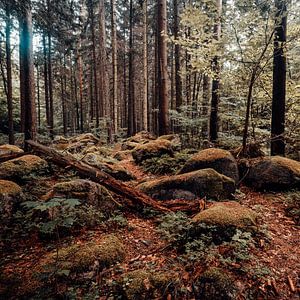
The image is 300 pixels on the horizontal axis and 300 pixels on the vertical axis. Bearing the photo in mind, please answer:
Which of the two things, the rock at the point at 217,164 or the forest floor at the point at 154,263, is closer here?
the forest floor at the point at 154,263

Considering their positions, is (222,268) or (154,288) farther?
(222,268)

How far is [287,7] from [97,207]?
6.55 m

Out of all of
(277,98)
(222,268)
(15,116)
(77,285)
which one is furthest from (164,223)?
(15,116)

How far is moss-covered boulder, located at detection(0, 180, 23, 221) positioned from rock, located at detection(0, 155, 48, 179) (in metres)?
1.32

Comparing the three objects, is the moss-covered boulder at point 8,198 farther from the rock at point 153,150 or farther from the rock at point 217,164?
the rock at point 153,150

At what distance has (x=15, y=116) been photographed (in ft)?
71.7

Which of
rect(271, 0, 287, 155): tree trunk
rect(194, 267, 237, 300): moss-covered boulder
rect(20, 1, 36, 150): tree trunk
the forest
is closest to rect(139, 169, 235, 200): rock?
the forest

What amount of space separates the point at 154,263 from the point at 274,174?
405 centimetres

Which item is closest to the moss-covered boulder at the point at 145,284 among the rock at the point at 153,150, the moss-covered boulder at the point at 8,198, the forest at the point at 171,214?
the forest at the point at 171,214

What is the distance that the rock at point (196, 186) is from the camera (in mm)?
5801

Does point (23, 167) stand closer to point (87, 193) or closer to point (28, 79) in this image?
point (87, 193)

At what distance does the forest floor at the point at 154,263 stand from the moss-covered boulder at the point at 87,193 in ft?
1.74

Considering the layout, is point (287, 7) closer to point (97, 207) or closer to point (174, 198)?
point (174, 198)

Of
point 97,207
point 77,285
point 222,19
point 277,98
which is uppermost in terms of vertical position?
point 222,19
